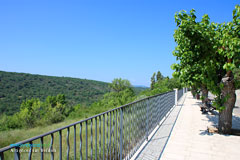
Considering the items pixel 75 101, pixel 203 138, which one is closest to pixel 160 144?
pixel 203 138

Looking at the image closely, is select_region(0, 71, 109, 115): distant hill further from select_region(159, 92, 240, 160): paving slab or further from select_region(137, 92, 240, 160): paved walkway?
select_region(159, 92, 240, 160): paving slab

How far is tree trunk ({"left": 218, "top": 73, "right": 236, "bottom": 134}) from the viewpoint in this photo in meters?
4.14

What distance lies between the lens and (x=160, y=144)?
3541 millimetres

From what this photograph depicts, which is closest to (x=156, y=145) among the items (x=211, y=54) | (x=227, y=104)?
(x=227, y=104)

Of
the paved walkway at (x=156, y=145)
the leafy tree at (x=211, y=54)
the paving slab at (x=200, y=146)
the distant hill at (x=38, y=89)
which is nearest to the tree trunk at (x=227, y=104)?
the leafy tree at (x=211, y=54)

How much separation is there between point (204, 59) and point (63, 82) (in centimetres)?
7480

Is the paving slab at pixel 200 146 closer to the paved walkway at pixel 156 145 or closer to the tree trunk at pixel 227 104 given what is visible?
the paved walkway at pixel 156 145

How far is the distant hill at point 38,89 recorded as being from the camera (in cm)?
4508

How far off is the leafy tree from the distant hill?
4828cm

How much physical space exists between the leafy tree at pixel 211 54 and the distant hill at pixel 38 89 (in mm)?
48283

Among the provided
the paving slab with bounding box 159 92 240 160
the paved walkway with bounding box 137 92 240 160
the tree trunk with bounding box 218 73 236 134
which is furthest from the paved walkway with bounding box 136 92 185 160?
the tree trunk with bounding box 218 73 236 134

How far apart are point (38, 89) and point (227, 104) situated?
62811 millimetres

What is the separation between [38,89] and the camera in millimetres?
57812

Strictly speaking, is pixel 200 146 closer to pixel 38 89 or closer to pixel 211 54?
pixel 211 54
